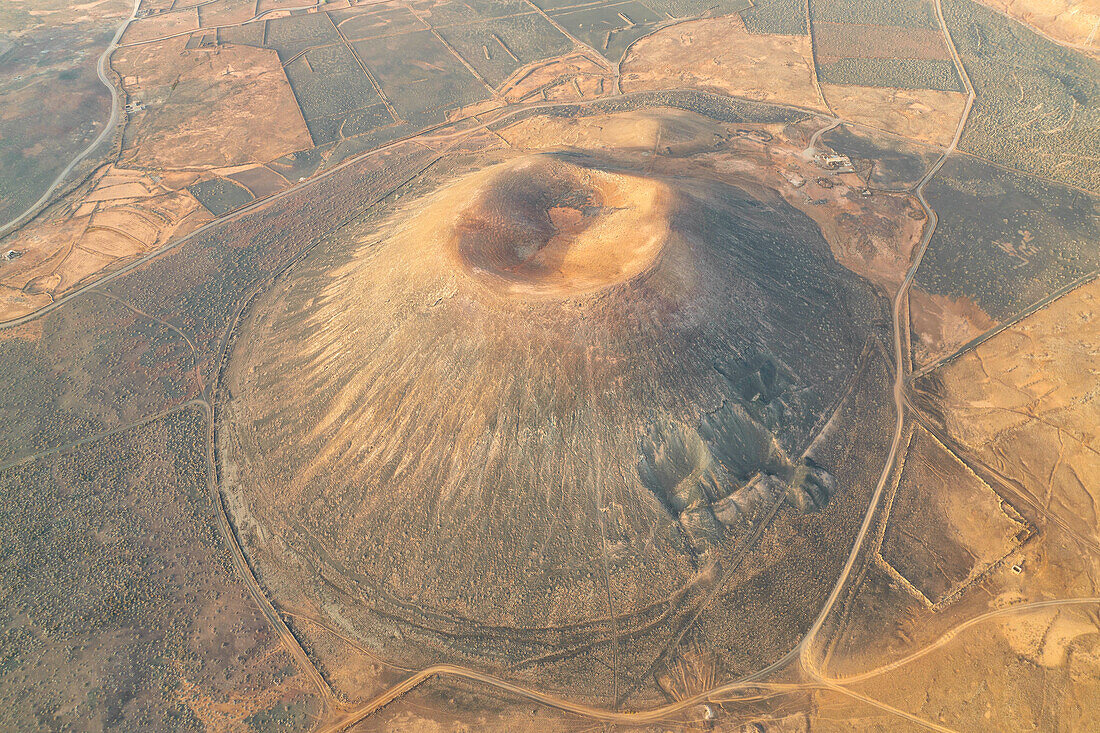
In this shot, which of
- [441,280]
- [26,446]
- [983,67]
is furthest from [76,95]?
[983,67]

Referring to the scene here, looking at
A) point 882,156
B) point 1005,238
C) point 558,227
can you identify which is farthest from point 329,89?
point 1005,238

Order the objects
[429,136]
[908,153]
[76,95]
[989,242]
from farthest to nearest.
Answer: [76,95]
[429,136]
[908,153]
[989,242]

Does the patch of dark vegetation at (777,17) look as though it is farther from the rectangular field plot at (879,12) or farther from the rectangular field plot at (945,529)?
the rectangular field plot at (945,529)

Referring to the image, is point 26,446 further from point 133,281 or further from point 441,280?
point 441,280

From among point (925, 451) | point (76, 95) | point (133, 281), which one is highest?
point (76, 95)

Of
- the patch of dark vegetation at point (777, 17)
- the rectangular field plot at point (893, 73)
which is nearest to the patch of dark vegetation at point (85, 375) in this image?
the rectangular field plot at point (893, 73)

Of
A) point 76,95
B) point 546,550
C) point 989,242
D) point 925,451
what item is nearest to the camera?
point 546,550
